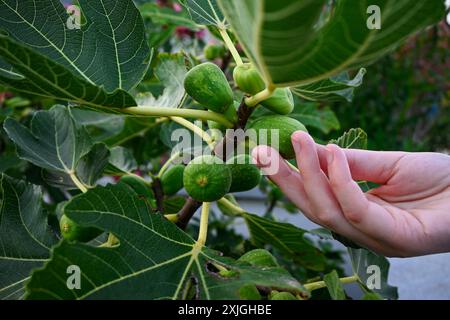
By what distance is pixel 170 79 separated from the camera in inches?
43.0

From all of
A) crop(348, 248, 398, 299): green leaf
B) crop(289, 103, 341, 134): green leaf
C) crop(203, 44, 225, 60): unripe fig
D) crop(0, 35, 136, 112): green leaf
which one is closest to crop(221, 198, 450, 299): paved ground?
crop(289, 103, 341, 134): green leaf

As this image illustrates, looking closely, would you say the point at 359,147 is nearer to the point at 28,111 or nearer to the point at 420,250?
the point at 420,250

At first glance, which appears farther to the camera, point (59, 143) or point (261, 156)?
point (59, 143)

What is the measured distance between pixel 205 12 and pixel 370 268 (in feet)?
1.84

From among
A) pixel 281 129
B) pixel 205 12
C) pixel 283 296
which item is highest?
pixel 205 12

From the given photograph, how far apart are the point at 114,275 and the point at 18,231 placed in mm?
248

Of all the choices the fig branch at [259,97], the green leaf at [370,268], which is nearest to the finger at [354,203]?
the fig branch at [259,97]

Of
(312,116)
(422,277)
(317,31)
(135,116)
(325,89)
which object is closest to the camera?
(317,31)

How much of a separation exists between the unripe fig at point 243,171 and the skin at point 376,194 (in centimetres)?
4

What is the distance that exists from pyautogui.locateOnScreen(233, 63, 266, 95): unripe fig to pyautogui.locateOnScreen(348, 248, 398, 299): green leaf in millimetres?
376

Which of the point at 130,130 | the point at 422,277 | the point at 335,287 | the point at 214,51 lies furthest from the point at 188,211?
the point at 422,277

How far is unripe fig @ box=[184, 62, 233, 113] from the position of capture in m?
0.76

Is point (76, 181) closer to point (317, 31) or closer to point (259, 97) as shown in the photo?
point (259, 97)

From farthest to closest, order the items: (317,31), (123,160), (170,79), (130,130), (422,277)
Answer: (422,277) → (130,130) → (123,160) → (170,79) → (317,31)
